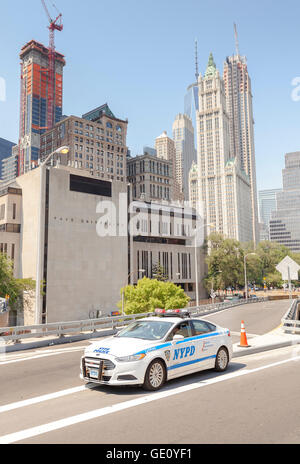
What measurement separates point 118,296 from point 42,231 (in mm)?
16290

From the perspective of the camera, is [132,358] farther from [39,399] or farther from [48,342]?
[48,342]

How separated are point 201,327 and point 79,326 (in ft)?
72.2

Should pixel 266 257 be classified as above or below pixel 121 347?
above

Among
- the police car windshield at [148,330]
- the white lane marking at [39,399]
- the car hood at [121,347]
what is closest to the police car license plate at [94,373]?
the car hood at [121,347]

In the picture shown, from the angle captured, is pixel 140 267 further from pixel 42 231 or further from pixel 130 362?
pixel 130 362

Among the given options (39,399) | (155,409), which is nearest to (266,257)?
(39,399)

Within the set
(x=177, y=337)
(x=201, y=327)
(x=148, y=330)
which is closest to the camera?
(x=177, y=337)

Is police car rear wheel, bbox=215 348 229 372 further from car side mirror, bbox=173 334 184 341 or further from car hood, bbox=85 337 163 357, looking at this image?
car hood, bbox=85 337 163 357

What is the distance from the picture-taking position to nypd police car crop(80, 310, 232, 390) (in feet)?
24.4

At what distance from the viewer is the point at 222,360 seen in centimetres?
979

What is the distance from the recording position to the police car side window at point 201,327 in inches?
370

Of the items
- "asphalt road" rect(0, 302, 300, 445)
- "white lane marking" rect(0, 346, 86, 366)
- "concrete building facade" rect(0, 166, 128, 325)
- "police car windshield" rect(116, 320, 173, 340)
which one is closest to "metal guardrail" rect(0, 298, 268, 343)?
"white lane marking" rect(0, 346, 86, 366)

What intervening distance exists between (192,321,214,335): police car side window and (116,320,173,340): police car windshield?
0.86 metres
